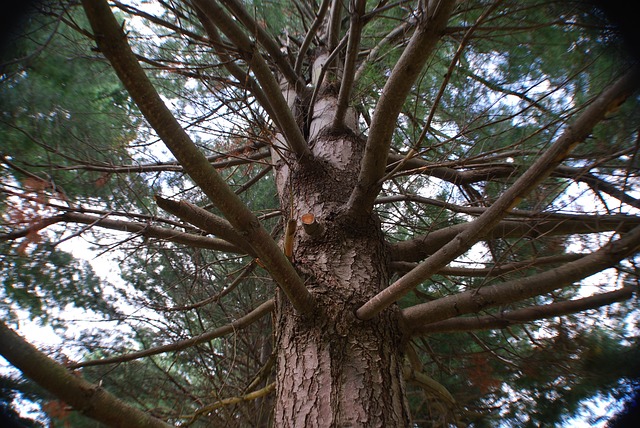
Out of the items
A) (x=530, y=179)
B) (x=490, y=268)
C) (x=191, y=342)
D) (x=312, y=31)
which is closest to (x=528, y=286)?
(x=490, y=268)

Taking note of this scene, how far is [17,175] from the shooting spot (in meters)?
2.00

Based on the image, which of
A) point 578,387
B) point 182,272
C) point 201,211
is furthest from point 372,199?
point 182,272

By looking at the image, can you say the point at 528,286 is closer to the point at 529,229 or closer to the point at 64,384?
the point at 529,229

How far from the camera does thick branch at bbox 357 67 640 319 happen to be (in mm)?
1018

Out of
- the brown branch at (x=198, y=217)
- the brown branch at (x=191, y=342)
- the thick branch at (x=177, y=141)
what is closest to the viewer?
the thick branch at (x=177, y=141)

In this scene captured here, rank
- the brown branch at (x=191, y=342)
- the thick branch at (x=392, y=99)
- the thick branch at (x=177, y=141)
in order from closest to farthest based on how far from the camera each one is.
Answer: the thick branch at (x=177, y=141)
the thick branch at (x=392, y=99)
the brown branch at (x=191, y=342)

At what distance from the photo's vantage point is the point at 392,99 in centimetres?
158

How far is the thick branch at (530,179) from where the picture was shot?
102 centimetres

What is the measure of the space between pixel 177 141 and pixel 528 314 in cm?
165

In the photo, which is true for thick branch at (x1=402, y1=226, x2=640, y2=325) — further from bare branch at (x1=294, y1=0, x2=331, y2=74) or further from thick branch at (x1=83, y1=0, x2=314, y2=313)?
bare branch at (x1=294, y1=0, x2=331, y2=74)

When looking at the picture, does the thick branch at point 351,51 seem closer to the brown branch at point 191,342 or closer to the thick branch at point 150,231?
the thick branch at point 150,231

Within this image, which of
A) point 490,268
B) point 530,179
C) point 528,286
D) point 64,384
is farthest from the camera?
point 490,268

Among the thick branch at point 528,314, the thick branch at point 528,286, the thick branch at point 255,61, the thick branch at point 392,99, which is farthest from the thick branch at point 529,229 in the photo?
the thick branch at point 255,61

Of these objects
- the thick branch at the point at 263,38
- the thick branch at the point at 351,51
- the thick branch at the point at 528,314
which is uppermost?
the thick branch at the point at 263,38
